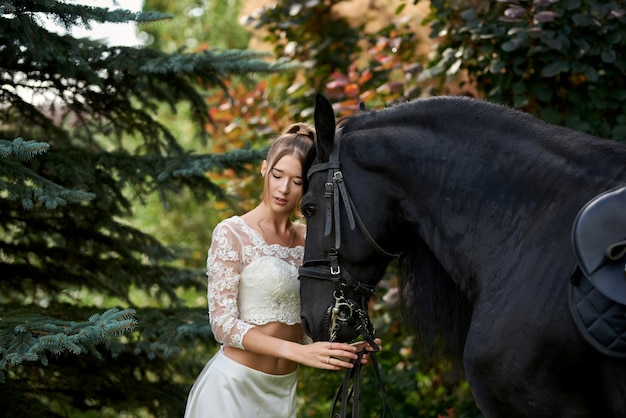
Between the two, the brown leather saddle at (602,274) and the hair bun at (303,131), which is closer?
the brown leather saddle at (602,274)

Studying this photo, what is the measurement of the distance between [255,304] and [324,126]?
82cm

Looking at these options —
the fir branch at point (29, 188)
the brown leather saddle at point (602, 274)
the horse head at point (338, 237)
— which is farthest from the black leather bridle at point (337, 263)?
the fir branch at point (29, 188)

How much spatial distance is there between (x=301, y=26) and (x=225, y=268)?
3576 mm

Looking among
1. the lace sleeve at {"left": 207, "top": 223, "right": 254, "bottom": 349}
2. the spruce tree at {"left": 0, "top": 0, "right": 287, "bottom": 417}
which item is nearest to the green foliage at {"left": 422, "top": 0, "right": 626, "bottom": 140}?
the spruce tree at {"left": 0, "top": 0, "right": 287, "bottom": 417}

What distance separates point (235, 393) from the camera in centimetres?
296

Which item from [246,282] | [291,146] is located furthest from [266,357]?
[291,146]

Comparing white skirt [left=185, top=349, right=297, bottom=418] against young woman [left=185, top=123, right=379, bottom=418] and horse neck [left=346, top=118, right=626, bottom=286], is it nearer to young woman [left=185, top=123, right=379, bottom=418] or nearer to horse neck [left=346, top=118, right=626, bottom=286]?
young woman [left=185, top=123, right=379, bottom=418]

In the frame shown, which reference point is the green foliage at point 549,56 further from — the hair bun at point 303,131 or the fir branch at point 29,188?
the fir branch at point 29,188

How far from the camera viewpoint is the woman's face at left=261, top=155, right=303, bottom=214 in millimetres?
3027

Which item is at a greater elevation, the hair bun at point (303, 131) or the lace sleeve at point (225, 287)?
the hair bun at point (303, 131)

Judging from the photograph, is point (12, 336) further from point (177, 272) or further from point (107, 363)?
point (177, 272)

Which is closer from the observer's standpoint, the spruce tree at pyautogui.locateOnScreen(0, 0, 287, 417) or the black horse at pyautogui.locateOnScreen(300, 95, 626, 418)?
the black horse at pyautogui.locateOnScreen(300, 95, 626, 418)

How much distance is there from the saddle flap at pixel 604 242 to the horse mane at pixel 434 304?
Result: 71 cm

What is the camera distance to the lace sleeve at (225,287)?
9.42ft
